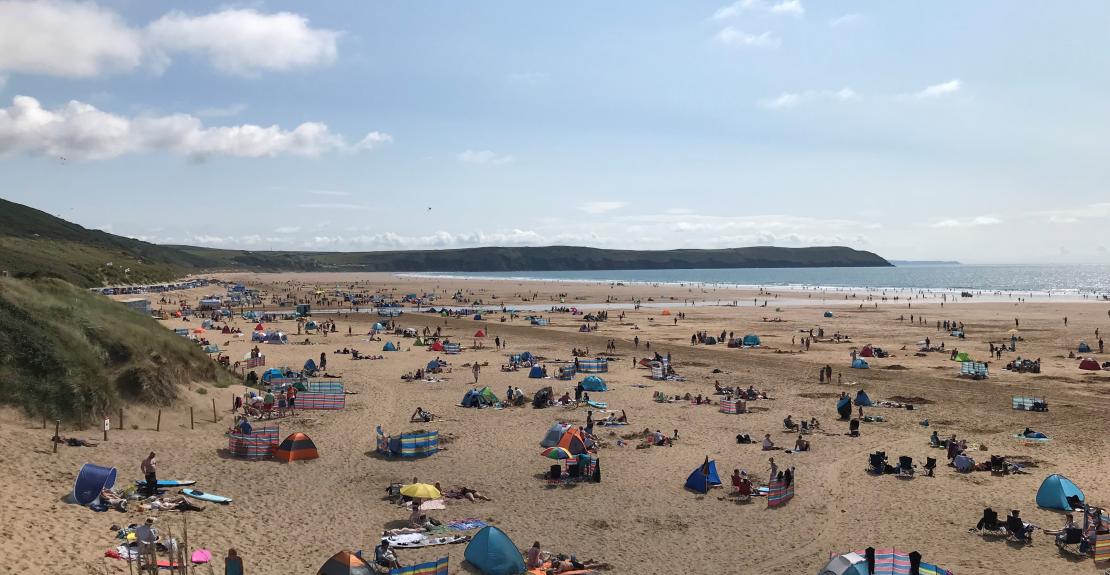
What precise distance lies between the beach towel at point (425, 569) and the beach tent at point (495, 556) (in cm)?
81

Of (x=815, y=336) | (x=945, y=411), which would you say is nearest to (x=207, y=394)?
(x=945, y=411)

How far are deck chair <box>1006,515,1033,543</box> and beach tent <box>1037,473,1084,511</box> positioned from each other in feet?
6.32

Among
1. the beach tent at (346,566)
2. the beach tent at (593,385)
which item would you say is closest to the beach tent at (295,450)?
the beach tent at (346,566)

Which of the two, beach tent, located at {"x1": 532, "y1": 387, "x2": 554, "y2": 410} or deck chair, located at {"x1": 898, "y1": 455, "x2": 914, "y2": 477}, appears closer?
deck chair, located at {"x1": 898, "y1": 455, "x2": 914, "y2": 477}

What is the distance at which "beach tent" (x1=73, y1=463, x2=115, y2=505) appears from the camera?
45.0 ft

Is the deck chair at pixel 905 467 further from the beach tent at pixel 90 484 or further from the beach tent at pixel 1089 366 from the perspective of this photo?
the beach tent at pixel 1089 366

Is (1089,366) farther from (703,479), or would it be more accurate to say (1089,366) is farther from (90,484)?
(90,484)

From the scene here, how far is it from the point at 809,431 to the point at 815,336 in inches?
1180

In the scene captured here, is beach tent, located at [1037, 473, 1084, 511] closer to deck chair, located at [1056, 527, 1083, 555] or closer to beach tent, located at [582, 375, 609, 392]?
deck chair, located at [1056, 527, 1083, 555]

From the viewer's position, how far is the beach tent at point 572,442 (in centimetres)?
1909

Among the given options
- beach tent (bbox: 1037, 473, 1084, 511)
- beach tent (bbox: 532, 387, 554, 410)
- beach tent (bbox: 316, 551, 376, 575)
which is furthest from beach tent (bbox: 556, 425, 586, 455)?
beach tent (bbox: 1037, 473, 1084, 511)

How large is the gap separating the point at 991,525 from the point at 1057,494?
241 centimetres

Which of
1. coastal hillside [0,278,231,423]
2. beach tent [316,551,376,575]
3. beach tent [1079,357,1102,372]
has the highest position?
coastal hillside [0,278,231,423]

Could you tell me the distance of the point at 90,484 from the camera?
1381 cm
